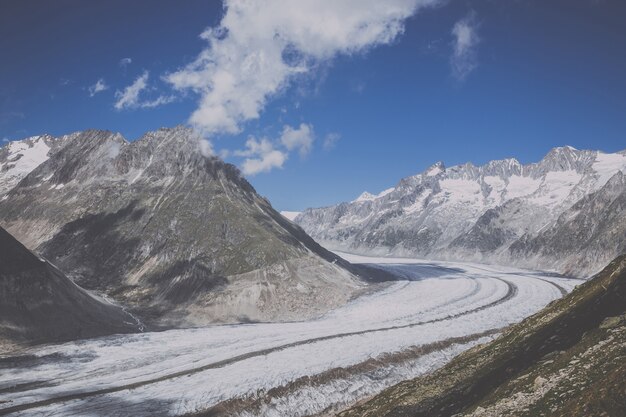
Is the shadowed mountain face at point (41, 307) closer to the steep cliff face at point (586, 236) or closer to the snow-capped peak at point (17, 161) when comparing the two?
the snow-capped peak at point (17, 161)

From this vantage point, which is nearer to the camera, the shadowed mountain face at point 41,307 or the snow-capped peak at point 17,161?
the shadowed mountain face at point 41,307

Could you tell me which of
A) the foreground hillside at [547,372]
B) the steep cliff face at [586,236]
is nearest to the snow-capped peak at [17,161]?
the foreground hillside at [547,372]

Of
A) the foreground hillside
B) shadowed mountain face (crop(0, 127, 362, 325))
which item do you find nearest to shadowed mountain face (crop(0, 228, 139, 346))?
shadowed mountain face (crop(0, 127, 362, 325))

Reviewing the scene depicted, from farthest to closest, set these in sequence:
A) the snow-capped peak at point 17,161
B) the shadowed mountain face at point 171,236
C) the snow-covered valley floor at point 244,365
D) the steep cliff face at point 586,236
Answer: the snow-capped peak at point 17,161 < the steep cliff face at point 586,236 < the shadowed mountain face at point 171,236 < the snow-covered valley floor at point 244,365

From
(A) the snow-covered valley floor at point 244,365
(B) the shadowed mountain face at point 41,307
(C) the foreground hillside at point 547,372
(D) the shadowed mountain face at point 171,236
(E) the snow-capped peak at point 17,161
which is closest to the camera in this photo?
(C) the foreground hillside at point 547,372

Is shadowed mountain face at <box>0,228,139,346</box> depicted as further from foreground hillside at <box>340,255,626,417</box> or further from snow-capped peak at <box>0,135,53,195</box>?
snow-capped peak at <box>0,135,53,195</box>

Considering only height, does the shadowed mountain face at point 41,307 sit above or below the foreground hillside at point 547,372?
above

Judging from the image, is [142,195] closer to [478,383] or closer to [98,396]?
[98,396]
